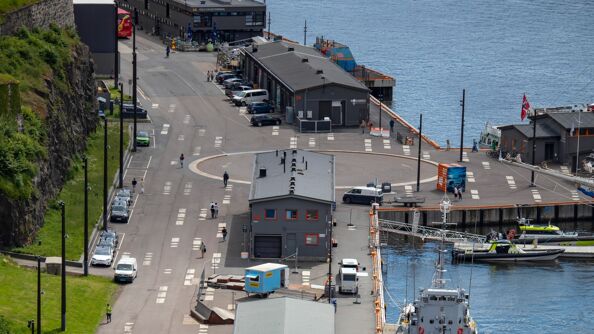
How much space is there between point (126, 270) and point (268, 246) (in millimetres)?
12111

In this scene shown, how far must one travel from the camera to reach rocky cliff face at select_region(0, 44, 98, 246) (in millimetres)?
122438

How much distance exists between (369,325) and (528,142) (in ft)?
174

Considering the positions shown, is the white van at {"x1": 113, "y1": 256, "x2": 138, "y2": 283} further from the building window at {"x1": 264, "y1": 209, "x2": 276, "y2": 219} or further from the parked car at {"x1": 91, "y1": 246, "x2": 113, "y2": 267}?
the building window at {"x1": 264, "y1": 209, "x2": 276, "y2": 219}

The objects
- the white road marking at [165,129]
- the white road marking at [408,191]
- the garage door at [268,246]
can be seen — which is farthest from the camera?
the white road marking at [165,129]

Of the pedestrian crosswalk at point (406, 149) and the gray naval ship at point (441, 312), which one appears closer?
the gray naval ship at point (441, 312)

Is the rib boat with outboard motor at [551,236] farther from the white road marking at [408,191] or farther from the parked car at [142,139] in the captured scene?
the parked car at [142,139]

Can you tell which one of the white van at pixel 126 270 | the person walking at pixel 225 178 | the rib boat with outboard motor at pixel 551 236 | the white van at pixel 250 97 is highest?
the white van at pixel 250 97

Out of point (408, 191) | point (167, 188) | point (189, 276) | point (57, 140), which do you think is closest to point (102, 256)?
point (189, 276)

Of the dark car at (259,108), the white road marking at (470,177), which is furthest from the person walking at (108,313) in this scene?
the dark car at (259,108)

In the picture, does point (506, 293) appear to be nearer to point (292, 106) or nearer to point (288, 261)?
point (288, 261)

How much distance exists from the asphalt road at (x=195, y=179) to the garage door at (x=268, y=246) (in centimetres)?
272

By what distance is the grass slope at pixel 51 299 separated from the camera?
107 metres

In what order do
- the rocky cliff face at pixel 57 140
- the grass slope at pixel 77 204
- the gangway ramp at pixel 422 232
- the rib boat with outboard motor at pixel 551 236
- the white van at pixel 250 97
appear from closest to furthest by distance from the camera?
the rocky cliff face at pixel 57 140, the grass slope at pixel 77 204, the gangway ramp at pixel 422 232, the rib boat with outboard motor at pixel 551 236, the white van at pixel 250 97

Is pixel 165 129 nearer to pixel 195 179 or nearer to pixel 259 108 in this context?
pixel 259 108
